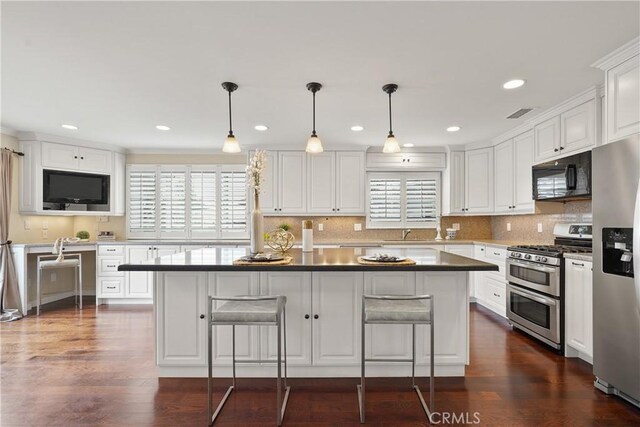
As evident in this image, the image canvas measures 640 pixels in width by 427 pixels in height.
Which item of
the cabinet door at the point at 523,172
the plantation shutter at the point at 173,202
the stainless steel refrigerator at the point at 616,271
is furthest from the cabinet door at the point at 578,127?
the plantation shutter at the point at 173,202

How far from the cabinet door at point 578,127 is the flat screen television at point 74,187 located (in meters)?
6.04

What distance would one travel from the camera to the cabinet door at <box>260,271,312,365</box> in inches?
94.9

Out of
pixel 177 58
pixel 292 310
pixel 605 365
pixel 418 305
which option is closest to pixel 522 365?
pixel 605 365

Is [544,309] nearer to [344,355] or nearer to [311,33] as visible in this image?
[344,355]

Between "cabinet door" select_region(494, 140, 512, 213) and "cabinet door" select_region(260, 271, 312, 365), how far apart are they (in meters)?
3.28

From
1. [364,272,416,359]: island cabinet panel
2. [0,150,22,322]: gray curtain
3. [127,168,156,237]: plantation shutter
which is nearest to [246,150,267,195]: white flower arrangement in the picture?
[364,272,416,359]: island cabinet panel

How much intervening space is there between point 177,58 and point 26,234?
4031mm

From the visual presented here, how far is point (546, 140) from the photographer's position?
353 centimetres

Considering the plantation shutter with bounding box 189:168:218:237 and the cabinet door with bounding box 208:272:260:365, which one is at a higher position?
the plantation shutter with bounding box 189:168:218:237

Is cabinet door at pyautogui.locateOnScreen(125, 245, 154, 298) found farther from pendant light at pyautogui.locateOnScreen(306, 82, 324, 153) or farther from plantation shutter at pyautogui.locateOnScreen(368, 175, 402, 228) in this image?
plantation shutter at pyautogui.locateOnScreen(368, 175, 402, 228)

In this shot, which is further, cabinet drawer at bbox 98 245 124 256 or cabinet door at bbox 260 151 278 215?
cabinet door at bbox 260 151 278 215

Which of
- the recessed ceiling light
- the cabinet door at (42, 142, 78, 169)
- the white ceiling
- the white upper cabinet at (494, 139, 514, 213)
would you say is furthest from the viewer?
the cabinet door at (42, 142, 78, 169)

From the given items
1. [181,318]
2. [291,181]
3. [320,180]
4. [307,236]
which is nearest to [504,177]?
[320,180]

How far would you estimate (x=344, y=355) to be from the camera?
7.95 feet
